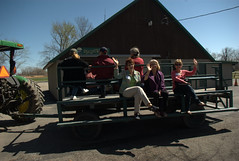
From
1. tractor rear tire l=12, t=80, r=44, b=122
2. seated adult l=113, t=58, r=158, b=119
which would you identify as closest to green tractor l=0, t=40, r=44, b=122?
tractor rear tire l=12, t=80, r=44, b=122

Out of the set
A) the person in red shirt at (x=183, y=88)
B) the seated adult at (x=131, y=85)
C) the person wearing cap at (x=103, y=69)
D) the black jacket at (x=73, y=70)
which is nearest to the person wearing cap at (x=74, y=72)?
the black jacket at (x=73, y=70)

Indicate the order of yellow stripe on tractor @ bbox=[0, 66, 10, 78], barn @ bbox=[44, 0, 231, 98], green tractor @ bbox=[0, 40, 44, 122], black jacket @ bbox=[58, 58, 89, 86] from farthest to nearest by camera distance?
1. barn @ bbox=[44, 0, 231, 98]
2. yellow stripe on tractor @ bbox=[0, 66, 10, 78]
3. green tractor @ bbox=[0, 40, 44, 122]
4. black jacket @ bbox=[58, 58, 89, 86]

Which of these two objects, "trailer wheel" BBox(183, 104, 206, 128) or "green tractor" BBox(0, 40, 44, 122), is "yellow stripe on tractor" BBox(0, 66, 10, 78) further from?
"trailer wheel" BBox(183, 104, 206, 128)

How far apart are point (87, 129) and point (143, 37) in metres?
10.5

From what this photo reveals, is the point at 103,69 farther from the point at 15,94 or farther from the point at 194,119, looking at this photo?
the point at 15,94

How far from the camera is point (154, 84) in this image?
3.95 metres

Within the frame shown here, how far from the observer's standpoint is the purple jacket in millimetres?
3953

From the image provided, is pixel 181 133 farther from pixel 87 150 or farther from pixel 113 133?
pixel 87 150

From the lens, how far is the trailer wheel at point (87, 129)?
13.1ft

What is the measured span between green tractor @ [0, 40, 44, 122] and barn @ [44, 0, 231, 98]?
5.38m

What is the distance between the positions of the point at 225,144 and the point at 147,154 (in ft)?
5.84

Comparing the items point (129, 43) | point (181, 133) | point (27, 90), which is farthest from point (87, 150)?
point (129, 43)

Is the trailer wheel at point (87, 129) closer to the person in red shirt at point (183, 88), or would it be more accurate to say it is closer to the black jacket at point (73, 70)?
the black jacket at point (73, 70)

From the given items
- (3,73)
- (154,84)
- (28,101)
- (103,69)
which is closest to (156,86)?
(154,84)
